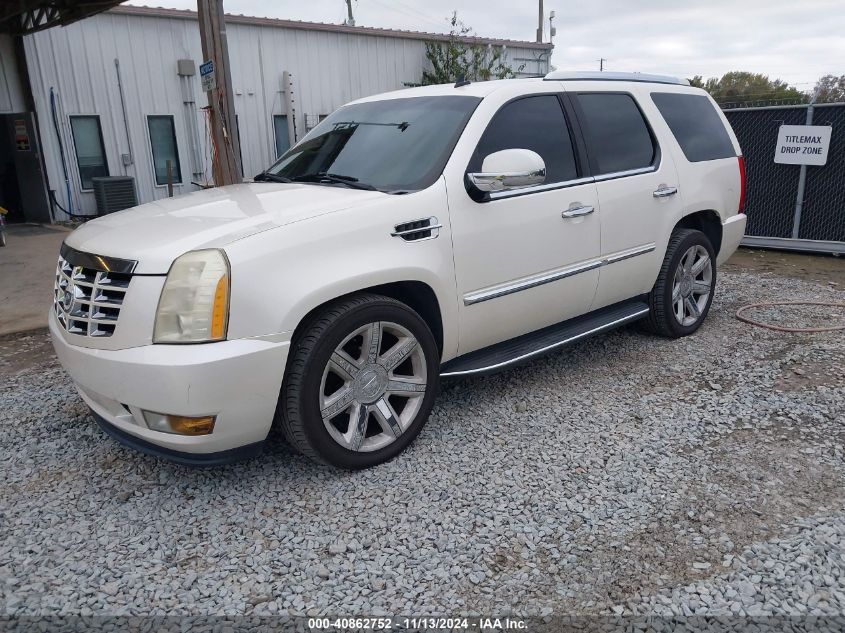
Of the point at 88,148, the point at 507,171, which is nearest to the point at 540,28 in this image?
the point at 88,148

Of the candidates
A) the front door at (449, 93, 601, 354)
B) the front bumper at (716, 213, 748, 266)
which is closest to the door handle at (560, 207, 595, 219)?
the front door at (449, 93, 601, 354)

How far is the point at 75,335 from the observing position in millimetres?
2930

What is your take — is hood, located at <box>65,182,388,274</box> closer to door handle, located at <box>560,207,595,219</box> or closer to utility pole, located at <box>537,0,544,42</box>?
door handle, located at <box>560,207,595,219</box>

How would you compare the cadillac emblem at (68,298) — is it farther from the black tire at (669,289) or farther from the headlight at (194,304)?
the black tire at (669,289)

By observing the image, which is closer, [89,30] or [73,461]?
[73,461]

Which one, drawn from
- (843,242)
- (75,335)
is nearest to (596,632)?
(75,335)

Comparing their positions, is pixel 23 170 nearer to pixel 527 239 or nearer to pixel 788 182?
pixel 527 239

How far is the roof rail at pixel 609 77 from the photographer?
4223 millimetres

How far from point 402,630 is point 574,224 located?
2547 millimetres

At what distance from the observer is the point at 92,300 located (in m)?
2.85

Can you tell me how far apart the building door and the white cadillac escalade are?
34.6 ft

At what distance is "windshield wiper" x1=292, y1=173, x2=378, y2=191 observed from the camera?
3.50 m

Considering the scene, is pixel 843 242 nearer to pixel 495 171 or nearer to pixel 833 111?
pixel 833 111

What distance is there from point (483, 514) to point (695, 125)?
145 inches
